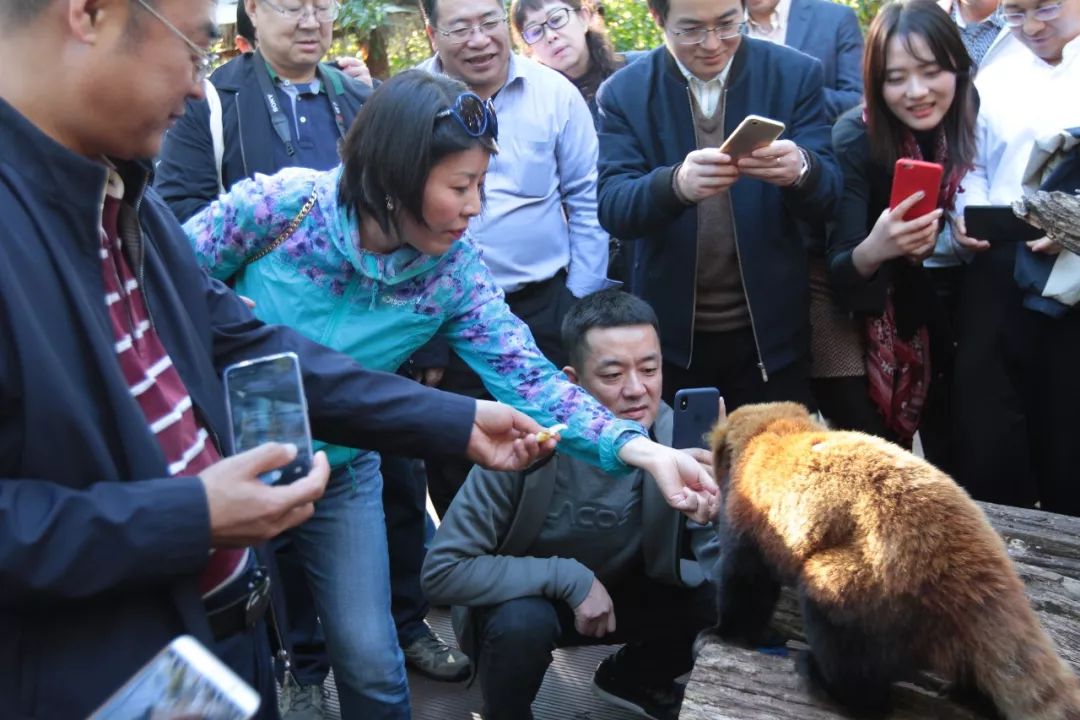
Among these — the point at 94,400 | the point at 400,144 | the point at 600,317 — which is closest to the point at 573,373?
the point at 600,317

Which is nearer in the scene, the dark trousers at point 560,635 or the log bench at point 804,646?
the log bench at point 804,646

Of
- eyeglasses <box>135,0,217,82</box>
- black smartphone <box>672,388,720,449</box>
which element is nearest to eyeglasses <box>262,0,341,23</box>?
black smartphone <box>672,388,720,449</box>

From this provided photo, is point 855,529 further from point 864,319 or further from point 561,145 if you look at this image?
point 561,145

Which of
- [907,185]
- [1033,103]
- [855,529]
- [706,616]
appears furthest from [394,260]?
[1033,103]

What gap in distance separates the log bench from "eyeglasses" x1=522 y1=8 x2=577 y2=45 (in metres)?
2.90

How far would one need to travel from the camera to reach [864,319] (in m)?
3.86

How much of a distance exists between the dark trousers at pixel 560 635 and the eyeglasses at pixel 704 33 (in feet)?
5.49

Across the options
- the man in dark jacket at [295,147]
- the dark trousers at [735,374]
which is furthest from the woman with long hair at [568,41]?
the dark trousers at [735,374]

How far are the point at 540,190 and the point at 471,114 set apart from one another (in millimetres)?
1478

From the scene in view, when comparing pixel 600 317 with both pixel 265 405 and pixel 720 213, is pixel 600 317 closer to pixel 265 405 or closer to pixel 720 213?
pixel 720 213

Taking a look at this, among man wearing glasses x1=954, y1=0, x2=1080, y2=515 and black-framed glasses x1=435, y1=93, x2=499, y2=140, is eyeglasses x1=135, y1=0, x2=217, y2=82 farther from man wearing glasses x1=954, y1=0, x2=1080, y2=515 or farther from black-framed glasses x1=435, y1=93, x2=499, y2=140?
man wearing glasses x1=954, y1=0, x2=1080, y2=515

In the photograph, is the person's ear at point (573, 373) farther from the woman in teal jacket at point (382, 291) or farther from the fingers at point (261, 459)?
the fingers at point (261, 459)

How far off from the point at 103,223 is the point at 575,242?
2.62 m

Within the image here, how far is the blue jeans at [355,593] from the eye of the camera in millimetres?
2615
